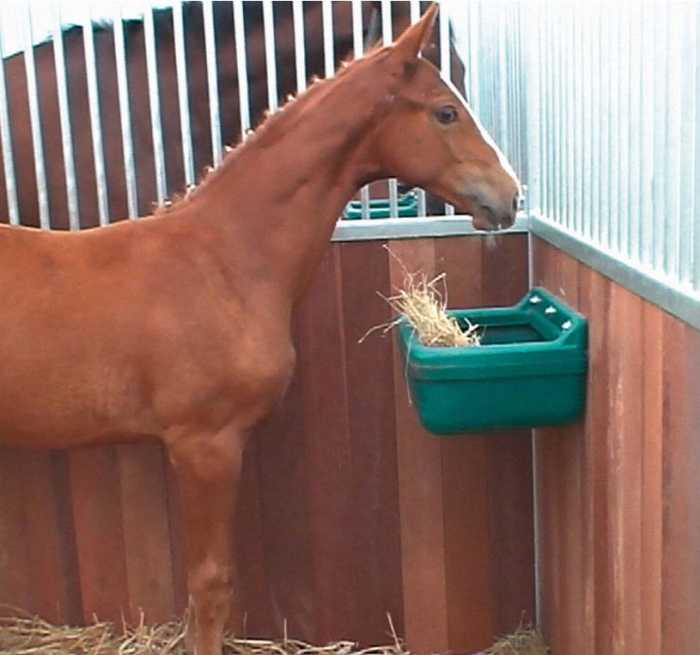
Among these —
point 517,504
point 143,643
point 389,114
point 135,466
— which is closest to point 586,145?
point 389,114

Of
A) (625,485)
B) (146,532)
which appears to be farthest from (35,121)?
(625,485)

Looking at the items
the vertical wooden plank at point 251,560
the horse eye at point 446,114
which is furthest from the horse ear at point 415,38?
the vertical wooden plank at point 251,560

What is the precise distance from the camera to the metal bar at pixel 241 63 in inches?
86.3

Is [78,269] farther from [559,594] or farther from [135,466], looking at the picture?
[559,594]

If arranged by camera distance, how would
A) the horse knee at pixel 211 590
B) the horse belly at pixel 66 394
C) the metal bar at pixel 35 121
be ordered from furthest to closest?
the metal bar at pixel 35 121 → the horse knee at pixel 211 590 → the horse belly at pixel 66 394

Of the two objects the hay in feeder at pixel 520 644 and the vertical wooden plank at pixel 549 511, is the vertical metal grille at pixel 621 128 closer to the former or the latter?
the vertical wooden plank at pixel 549 511

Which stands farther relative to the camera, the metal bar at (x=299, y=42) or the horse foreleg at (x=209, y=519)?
the metal bar at (x=299, y=42)

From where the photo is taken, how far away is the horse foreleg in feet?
6.49

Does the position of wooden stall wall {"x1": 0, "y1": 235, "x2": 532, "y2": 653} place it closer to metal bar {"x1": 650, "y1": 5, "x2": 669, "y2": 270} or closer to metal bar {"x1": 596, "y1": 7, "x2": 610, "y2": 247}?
metal bar {"x1": 596, "y1": 7, "x2": 610, "y2": 247}

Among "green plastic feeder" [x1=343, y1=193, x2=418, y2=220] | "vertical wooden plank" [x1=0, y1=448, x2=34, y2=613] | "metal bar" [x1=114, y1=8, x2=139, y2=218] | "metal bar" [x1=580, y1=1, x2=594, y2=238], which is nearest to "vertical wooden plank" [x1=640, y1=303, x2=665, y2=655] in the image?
"metal bar" [x1=580, y1=1, x2=594, y2=238]

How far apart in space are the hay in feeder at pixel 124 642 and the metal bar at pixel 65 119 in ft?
3.02

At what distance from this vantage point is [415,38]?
1890 millimetres

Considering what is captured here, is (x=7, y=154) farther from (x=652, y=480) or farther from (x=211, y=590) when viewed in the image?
(x=652, y=480)

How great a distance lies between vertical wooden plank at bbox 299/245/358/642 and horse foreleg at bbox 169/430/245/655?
0.34 meters
